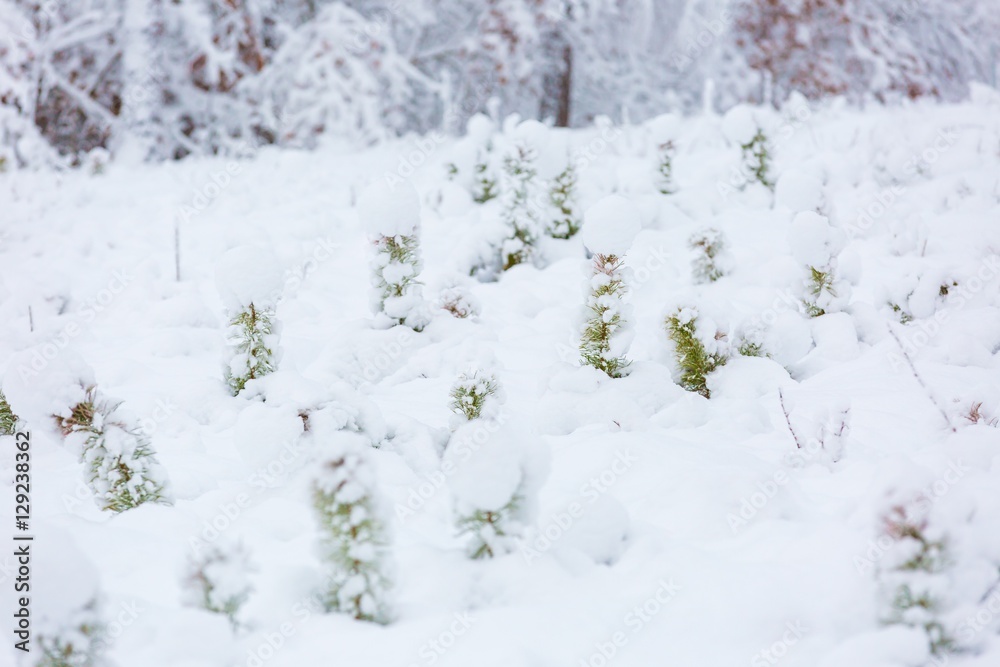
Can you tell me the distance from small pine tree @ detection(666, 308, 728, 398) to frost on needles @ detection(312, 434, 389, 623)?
179 cm

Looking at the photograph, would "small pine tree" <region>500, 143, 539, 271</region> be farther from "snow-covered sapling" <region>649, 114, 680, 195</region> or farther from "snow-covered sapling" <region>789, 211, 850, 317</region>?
"snow-covered sapling" <region>789, 211, 850, 317</region>

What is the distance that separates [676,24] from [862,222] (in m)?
11.7

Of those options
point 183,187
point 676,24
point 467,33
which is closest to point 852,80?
point 676,24

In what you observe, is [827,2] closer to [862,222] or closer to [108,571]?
[862,222]

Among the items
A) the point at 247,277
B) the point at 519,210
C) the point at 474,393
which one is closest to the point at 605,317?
the point at 474,393

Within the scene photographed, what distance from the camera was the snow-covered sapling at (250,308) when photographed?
2.88 meters

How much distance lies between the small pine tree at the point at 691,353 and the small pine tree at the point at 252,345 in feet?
5.56

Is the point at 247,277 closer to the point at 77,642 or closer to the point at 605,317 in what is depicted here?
the point at 605,317

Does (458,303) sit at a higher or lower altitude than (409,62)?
higher

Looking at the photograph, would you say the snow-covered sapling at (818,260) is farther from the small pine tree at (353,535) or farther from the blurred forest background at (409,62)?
the blurred forest background at (409,62)

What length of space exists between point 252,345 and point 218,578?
1.60 m

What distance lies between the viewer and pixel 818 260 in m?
3.49

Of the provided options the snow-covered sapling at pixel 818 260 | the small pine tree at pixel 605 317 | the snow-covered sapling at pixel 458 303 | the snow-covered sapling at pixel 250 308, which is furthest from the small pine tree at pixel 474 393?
the snow-covered sapling at pixel 818 260

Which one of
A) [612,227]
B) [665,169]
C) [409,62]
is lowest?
[409,62]
